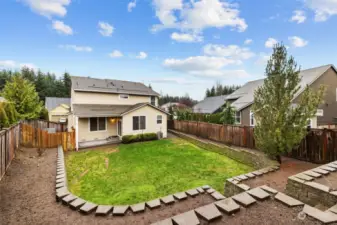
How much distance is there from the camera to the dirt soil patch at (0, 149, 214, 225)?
319 centimetres

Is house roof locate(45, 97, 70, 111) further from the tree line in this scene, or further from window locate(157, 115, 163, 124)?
the tree line

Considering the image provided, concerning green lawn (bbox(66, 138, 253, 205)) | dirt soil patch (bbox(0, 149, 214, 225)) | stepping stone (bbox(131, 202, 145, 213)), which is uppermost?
stepping stone (bbox(131, 202, 145, 213))

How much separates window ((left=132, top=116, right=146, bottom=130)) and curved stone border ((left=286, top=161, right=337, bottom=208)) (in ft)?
37.2

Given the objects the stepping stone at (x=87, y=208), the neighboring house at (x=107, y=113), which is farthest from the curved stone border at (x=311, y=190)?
the neighboring house at (x=107, y=113)

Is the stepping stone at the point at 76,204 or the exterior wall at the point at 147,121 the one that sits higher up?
the exterior wall at the point at 147,121

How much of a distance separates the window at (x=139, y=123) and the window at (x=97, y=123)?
8.65ft

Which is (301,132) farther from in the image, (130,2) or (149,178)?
(130,2)

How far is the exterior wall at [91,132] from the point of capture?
12.8 metres

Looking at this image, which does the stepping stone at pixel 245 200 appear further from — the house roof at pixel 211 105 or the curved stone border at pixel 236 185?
the house roof at pixel 211 105

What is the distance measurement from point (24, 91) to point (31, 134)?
412 inches

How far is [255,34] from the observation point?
43.8 feet

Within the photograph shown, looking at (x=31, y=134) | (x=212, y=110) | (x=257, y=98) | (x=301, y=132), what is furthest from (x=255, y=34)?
(x=31, y=134)

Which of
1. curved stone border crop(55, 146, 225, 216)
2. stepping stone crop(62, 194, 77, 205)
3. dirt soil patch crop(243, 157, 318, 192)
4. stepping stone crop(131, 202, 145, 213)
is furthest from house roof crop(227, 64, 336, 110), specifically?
stepping stone crop(62, 194, 77, 205)

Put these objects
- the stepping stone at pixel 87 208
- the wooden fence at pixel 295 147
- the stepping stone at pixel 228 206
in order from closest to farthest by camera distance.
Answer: the stepping stone at pixel 228 206 → the stepping stone at pixel 87 208 → the wooden fence at pixel 295 147
